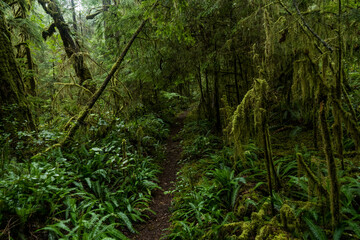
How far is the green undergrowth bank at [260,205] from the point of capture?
7.68 ft

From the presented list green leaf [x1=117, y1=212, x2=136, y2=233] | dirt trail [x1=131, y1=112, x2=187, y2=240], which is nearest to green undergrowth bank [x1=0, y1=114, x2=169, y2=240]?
green leaf [x1=117, y1=212, x2=136, y2=233]

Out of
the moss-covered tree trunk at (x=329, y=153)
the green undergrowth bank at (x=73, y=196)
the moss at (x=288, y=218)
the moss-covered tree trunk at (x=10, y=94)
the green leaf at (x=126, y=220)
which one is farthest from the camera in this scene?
the moss-covered tree trunk at (x=10, y=94)

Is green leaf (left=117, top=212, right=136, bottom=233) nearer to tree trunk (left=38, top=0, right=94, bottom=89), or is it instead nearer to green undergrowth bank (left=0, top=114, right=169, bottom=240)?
green undergrowth bank (left=0, top=114, right=169, bottom=240)

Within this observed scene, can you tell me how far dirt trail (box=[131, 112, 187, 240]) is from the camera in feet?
13.1

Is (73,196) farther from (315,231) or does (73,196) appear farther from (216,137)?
(216,137)

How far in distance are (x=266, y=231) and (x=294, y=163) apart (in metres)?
2.23

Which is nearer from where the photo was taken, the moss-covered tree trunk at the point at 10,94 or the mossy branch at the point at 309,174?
the mossy branch at the point at 309,174

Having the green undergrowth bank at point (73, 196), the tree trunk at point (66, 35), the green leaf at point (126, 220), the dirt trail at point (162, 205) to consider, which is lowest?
the dirt trail at point (162, 205)

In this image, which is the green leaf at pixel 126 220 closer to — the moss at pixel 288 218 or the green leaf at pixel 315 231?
the moss at pixel 288 218

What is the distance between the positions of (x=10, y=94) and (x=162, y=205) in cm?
495

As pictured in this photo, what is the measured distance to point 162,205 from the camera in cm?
501

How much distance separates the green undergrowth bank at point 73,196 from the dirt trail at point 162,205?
0.21m

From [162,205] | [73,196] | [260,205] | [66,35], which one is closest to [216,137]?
[162,205]

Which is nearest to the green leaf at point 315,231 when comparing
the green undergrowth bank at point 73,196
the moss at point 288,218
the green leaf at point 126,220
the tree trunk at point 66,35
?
the moss at point 288,218
